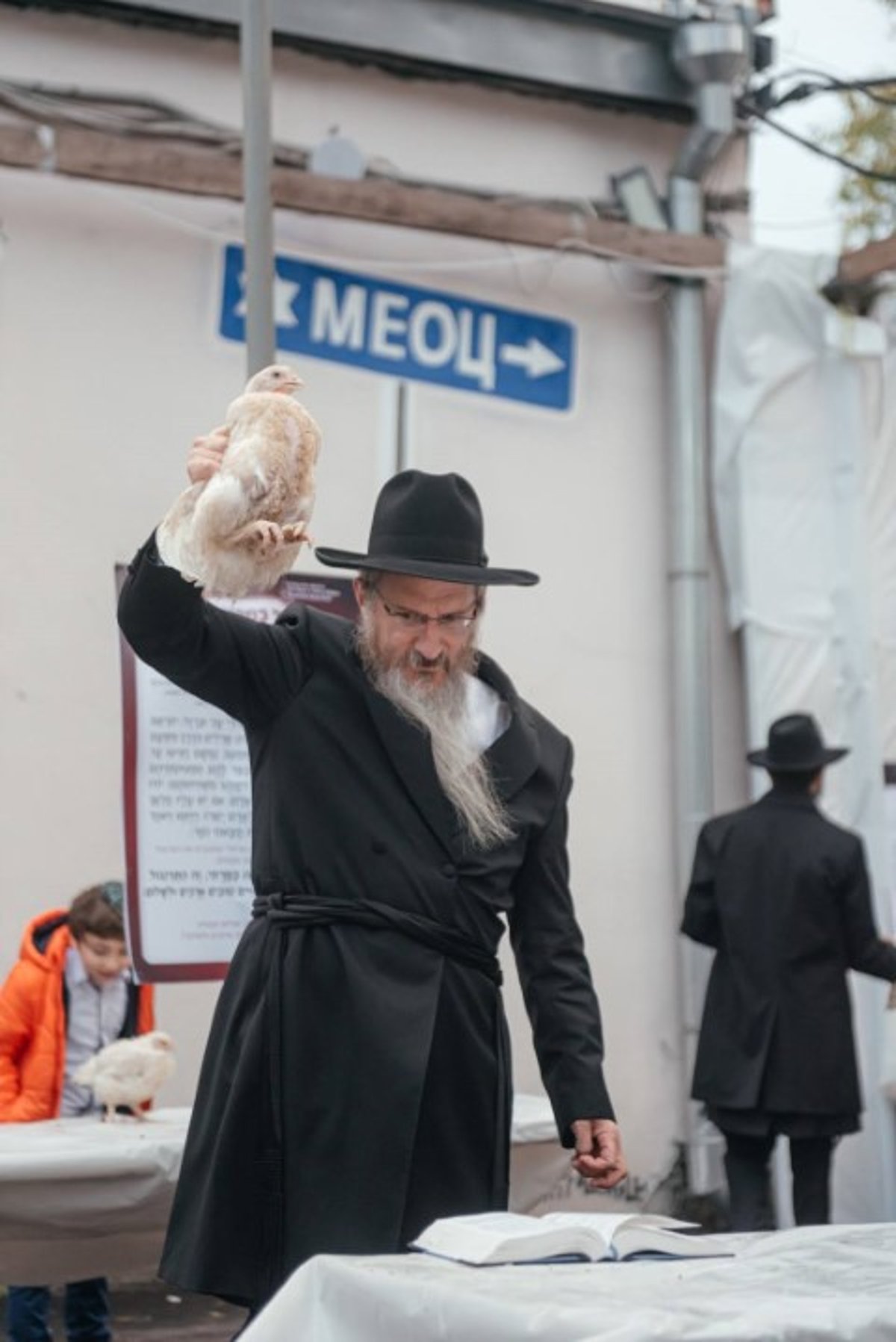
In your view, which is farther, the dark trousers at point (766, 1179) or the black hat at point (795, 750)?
the black hat at point (795, 750)

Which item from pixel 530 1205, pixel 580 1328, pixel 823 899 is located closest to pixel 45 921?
pixel 530 1205

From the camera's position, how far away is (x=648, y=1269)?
2.75m

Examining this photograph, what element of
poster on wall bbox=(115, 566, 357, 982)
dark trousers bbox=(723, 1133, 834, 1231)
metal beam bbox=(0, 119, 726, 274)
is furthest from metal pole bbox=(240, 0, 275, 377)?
dark trousers bbox=(723, 1133, 834, 1231)

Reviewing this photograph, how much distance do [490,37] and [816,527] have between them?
7.88 feet

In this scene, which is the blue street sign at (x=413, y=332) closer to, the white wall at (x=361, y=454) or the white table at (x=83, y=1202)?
the white wall at (x=361, y=454)

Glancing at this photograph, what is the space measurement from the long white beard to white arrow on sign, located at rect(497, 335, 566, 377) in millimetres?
5003

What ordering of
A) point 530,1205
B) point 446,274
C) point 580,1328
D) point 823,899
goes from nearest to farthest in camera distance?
point 580,1328 < point 530,1205 < point 823,899 < point 446,274

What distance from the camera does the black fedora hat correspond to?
389cm

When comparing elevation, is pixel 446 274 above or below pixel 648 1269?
above

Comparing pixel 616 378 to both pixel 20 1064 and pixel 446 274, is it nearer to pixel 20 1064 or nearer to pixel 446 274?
pixel 446 274

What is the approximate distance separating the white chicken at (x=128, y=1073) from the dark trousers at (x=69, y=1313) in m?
0.53

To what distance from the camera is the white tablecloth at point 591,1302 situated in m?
2.38

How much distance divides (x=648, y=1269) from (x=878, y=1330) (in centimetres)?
38

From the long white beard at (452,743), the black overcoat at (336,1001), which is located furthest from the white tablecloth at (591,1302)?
the long white beard at (452,743)
